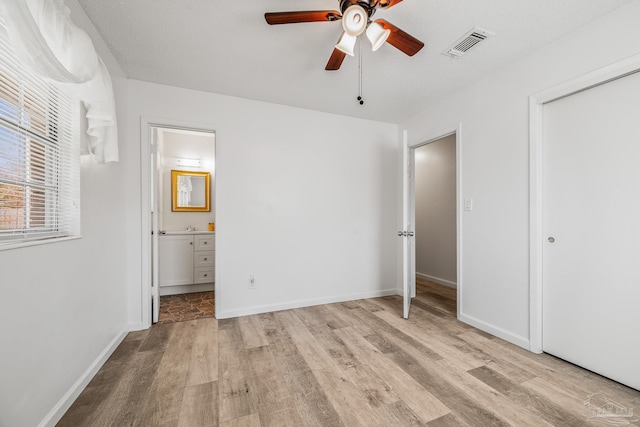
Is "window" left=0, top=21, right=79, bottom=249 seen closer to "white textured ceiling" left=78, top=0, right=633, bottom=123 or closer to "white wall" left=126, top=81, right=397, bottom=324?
"white textured ceiling" left=78, top=0, right=633, bottom=123

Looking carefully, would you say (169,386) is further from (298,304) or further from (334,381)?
(298,304)

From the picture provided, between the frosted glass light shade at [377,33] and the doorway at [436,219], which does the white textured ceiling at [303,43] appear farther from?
A: the doorway at [436,219]

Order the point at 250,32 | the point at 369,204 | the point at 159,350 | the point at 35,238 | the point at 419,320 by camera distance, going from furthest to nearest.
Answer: the point at 369,204
the point at 419,320
the point at 159,350
the point at 250,32
the point at 35,238

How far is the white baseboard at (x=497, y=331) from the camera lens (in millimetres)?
2257

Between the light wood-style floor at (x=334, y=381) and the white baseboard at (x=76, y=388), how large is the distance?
53 millimetres

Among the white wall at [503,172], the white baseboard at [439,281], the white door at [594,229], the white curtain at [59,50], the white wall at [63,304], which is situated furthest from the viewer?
the white baseboard at [439,281]

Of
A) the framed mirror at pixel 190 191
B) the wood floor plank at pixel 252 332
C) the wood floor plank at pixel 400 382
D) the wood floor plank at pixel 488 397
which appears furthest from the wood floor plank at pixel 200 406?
the framed mirror at pixel 190 191

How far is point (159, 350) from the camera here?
7.26 ft

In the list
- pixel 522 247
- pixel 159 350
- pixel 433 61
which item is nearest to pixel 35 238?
pixel 159 350

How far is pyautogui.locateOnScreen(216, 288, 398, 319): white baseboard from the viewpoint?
2949mm

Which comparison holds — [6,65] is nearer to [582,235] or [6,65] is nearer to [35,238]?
[35,238]

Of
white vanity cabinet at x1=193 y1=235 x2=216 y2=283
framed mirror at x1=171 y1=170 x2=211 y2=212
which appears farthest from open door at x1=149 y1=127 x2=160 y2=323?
framed mirror at x1=171 y1=170 x2=211 y2=212

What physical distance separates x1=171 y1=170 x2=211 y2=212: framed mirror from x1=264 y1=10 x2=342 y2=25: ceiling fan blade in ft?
10.8

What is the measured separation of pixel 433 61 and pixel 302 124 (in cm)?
157
